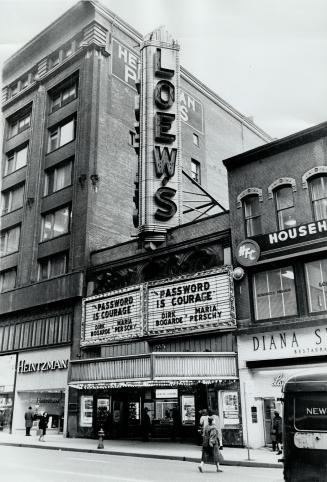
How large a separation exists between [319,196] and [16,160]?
2705 centimetres

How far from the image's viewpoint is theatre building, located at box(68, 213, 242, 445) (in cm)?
2167

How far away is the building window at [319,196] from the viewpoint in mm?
20953

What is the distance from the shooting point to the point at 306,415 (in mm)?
8391

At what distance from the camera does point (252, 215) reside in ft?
76.2

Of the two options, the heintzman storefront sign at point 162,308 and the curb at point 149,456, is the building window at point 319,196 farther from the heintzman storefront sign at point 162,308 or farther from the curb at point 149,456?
the curb at point 149,456

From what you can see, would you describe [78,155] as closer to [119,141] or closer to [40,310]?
[119,141]

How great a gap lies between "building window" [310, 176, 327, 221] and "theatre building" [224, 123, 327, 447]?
1.7 inches

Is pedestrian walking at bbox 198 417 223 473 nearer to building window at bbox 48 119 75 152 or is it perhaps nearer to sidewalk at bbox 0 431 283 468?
sidewalk at bbox 0 431 283 468

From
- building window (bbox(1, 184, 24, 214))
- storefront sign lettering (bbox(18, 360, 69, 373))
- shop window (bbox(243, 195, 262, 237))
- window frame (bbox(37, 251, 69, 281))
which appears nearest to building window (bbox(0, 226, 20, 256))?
building window (bbox(1, 184, 24, 214))

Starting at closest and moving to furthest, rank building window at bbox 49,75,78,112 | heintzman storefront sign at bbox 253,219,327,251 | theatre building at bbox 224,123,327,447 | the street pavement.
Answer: the street pavement, heintzman storefront sign at bbox 253,219,327,251, theatre building at bbox 224,123,327,447, building window at bbox 49,75,78,112

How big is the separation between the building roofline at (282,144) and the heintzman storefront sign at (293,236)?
409 cm

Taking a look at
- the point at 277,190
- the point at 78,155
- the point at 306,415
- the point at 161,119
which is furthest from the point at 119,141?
the point at 306,415

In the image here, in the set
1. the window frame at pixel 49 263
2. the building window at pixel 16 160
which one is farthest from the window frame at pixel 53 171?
the window frame at pixel 49 263

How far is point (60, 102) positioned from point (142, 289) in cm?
1936
